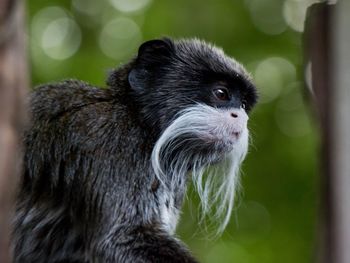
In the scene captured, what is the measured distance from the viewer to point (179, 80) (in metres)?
5.18

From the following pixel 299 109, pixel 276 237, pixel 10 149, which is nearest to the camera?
pixel 10 149

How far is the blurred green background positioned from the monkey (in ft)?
15.5

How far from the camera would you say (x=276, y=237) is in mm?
10461

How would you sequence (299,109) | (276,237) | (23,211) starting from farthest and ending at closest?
(299,109) < (276,237) < (23,211)

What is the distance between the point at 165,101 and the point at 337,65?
300 centimetres

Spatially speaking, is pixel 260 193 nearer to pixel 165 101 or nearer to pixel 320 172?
pixel 165 101

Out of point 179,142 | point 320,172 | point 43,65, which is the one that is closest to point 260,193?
point 43,65

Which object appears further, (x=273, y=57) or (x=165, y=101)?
(x=273, y=57)

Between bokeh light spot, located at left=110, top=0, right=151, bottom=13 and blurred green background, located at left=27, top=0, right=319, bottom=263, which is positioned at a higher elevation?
bokeh light spot, located at left=110, top=0, right=151, bottom=13

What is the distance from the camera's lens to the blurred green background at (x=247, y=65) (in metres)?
10.4

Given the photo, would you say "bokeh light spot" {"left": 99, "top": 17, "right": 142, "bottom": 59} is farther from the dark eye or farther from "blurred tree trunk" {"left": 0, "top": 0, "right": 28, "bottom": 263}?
"blurred tree trunk" {"left": 0, "top": 0, "right": 28, "bottom": 263}

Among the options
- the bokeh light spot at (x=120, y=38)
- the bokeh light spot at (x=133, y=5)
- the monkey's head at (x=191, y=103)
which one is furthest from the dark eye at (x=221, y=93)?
the bokeh light spot at (x=133, y=5)

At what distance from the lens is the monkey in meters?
4.76

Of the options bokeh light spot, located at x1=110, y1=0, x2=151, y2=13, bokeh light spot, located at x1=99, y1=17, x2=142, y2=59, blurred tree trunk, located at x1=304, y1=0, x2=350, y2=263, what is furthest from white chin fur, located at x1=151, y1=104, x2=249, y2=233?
bokeh light spot, located at x1=110, y1=0, x2=151, y2=13
